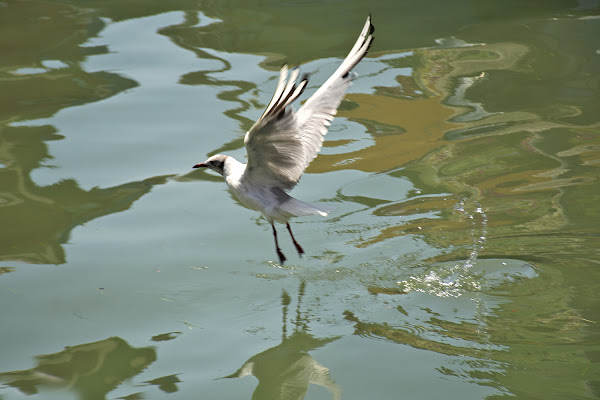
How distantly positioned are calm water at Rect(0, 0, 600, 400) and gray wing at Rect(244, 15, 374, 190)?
82 centimetres

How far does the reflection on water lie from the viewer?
4.18 meters

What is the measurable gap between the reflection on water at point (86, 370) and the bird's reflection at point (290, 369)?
62 cm

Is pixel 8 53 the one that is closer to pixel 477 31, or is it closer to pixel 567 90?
pixel 477 31

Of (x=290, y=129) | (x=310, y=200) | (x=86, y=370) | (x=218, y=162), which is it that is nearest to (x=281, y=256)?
(x=218, y=162)

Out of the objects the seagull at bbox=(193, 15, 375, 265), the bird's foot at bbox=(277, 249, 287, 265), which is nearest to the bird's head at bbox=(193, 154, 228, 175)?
the seagull at bbox=(193, 15, 375, 265)

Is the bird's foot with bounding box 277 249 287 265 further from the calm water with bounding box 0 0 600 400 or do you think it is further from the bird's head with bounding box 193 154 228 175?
the bird's head with bounding box 193 154 228 175

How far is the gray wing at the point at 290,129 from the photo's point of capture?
410cm

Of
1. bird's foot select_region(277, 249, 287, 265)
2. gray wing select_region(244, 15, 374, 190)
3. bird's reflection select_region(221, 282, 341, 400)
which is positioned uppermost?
gray wing select_region(244, 15, 374, 190)

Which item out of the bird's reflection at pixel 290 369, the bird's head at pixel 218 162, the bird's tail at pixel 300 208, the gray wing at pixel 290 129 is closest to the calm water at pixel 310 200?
the bird's reflection at pixel 290 369

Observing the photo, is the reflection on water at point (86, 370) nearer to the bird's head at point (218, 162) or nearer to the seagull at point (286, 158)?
the seagull at point (286, 158)

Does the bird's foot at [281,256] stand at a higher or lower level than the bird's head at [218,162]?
lower

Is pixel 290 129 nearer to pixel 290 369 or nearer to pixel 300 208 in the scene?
pixel 300 208

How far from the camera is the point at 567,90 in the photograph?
7.81 meters

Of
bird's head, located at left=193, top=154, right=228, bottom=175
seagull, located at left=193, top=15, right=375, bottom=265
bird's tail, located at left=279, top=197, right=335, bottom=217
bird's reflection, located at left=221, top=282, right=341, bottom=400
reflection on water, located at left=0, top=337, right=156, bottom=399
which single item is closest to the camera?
→ bird's reflection, located at left=221, top=282, right=341, bottom=400
